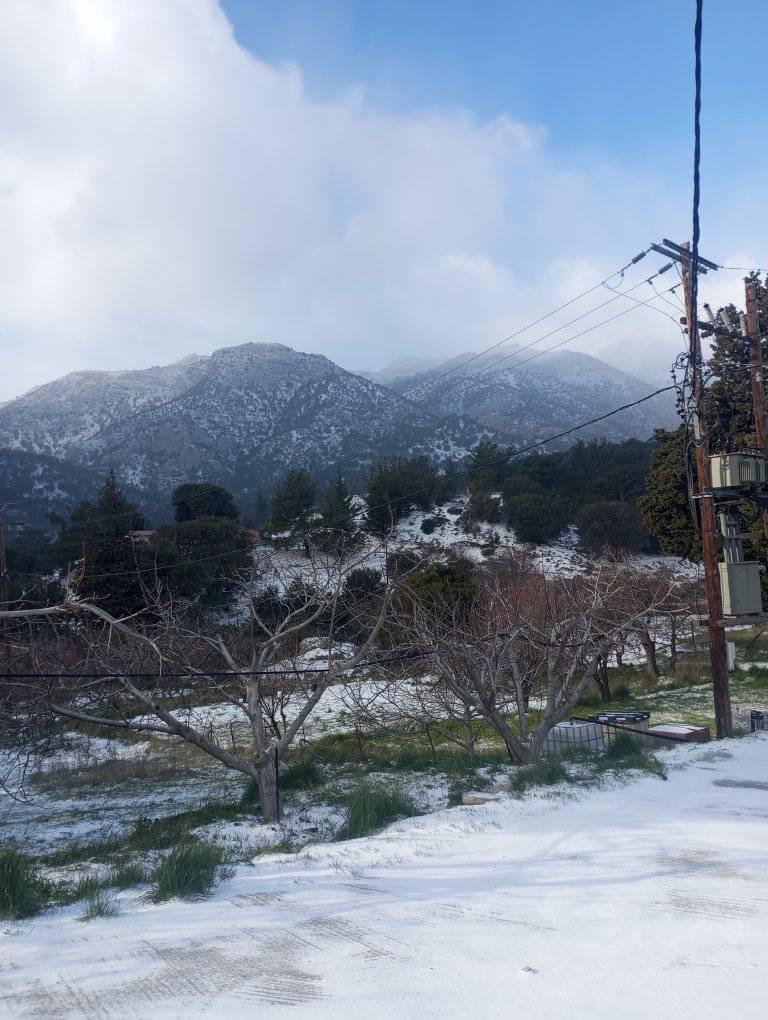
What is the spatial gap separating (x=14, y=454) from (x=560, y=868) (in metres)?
78.8

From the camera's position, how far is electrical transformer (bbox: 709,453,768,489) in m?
11.2

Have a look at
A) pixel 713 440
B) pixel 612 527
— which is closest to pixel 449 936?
pixel 713 440

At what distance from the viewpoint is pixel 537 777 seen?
353 inches

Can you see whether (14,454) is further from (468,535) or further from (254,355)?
(468,535)

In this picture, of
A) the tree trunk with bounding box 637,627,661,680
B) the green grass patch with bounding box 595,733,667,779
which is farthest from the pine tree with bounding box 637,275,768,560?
the green grass patch with bounding box 595,733,667,779

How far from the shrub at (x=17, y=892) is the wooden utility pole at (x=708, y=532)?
10.2 m

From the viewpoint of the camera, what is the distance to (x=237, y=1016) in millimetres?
3596

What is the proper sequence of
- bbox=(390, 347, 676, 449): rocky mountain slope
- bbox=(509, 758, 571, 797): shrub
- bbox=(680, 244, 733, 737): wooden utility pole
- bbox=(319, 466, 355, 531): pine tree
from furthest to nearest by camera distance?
bbox=(390, 347, 676, 449): rocky mountain slope < bbox=(319, 466, 355, 531): pine tree < bbox=(680, 244, 733, 737): wooden utility pole < bbox=(509, 758, 571, 797): shrub

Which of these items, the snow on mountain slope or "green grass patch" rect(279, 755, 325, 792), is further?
the snow on mountain slope

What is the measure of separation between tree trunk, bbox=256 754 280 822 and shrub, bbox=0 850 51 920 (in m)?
4.36

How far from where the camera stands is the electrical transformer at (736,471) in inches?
442

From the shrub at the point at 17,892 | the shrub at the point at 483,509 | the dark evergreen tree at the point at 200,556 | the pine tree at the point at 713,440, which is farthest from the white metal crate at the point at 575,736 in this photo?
the shrub at the point at 483,509

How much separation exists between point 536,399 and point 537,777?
125 meters

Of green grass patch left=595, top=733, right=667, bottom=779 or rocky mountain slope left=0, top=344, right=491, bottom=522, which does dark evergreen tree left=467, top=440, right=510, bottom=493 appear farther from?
green grass patch left=595, top=733, right=667, bottom=779
